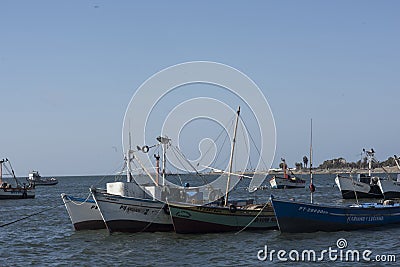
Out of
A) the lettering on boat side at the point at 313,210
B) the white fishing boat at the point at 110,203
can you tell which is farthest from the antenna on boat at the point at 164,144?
the lettering on boat side at the point at 313,210

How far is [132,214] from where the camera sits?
106 feet

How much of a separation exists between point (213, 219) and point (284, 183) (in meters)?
77.3

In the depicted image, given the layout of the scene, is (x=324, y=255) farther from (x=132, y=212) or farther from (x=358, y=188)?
(x=358, y=188)

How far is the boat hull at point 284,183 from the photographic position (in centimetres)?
10644

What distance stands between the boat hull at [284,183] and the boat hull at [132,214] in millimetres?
74866

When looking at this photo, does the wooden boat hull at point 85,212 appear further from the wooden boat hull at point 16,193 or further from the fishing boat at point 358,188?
the wooden boat hull at point 16,193

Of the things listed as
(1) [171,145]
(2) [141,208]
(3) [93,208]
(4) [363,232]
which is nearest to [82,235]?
(3) [93,208]

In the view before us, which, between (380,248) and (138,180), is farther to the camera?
(138,180)

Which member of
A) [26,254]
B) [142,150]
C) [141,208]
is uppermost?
[142,150]

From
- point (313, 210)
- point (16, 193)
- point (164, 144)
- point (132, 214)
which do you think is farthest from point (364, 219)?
point (16, 193)

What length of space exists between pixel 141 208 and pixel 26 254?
5935 millimetres

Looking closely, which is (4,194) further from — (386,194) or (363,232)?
(363,232)

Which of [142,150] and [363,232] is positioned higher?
[142,150]

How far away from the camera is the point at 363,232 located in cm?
3244
